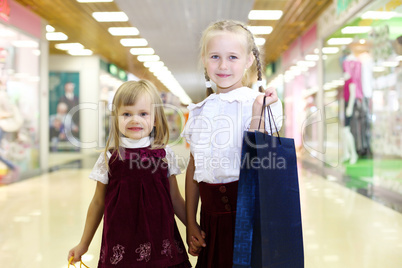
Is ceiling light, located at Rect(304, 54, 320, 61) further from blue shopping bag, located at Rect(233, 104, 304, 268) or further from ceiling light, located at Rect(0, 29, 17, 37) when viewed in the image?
blue shopping bag, located at Rect(233, 104, 304, 268)

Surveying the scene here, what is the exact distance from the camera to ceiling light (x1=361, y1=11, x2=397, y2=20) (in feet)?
15.2

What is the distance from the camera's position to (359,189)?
5.26 metres

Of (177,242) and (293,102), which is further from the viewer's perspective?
(293,102)

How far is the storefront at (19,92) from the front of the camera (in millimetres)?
6066

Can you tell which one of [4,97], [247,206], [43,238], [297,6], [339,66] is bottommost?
[43,238]

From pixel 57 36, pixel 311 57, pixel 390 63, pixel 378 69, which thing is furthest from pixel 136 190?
pixel 57 36

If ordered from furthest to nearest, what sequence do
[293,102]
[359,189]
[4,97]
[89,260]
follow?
[293,102] < [4,97] < [359,189] < [89,260]

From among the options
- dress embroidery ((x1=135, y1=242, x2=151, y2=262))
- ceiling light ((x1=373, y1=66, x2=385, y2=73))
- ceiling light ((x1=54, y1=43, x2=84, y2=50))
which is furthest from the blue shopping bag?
ceiling light ((x1=54, y1=43, x2=84, y2=50))

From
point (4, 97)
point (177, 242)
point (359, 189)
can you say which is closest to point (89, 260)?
point (177, 242)

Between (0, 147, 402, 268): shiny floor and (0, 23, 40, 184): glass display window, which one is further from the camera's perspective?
(0, 23, 40, 184): glass display window

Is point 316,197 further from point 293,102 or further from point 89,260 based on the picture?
point 293,102

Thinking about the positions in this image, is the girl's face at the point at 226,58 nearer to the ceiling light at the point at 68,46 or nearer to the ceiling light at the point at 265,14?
the ceiling light at the point at 265,14

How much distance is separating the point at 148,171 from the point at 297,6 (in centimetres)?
645

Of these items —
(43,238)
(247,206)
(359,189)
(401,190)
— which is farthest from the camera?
(359,189)
